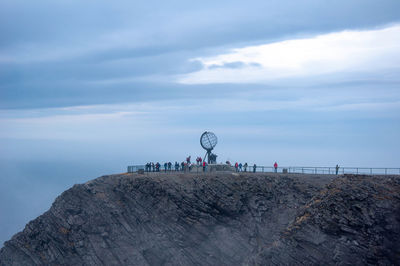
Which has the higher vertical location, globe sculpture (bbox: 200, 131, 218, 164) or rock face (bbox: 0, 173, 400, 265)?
globe sculpture (bbox: 200, 131, 218, 164)

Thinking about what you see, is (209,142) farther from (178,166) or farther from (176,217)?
(176,217)

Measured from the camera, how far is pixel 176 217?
1861 inches

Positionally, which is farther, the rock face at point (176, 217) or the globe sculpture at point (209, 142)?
the globe sculpture at point (209, 142)

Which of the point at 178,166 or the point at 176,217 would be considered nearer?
the point at 176,217

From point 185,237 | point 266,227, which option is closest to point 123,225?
point 185,237

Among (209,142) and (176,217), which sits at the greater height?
(209,142)

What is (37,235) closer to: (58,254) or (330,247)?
(58,254)

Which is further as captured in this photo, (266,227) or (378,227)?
(266,227)

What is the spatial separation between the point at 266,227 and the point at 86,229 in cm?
1959

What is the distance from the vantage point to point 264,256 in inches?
1446

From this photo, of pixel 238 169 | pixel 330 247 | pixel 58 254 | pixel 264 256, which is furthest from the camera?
pixel 238 169

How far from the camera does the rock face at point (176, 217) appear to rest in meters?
43.9

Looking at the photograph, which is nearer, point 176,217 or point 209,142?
point 176,217

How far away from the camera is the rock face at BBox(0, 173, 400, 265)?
144ft
